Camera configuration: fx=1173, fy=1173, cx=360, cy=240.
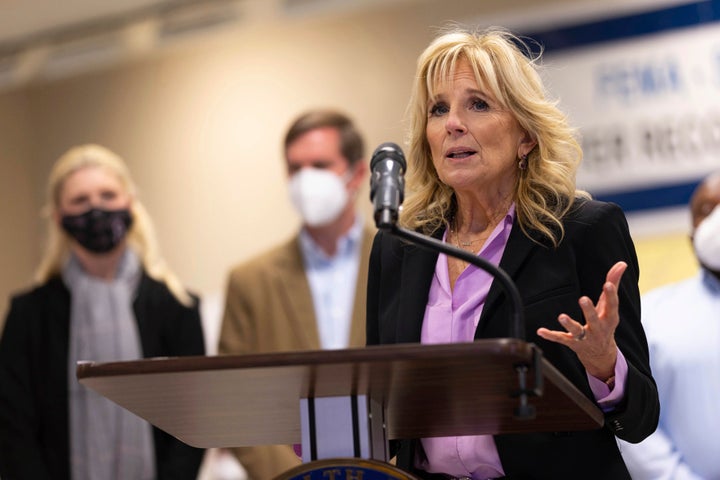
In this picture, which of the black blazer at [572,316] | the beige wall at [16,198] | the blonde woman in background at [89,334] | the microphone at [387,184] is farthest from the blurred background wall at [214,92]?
the microphone at [387,184]

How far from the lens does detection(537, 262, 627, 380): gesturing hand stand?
6.00 feet

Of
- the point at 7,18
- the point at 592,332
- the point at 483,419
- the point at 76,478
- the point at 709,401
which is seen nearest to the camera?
the point at 592,332

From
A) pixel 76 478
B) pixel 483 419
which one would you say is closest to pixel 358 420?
pixel 483 419

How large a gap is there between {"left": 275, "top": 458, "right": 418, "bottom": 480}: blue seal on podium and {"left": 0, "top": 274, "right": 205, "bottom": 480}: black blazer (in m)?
2.67

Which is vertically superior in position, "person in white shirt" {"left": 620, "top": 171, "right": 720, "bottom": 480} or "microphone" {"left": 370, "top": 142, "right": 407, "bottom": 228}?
"microphone" {"left": 370, "top": 142, "right": 407, "bottom": 228}

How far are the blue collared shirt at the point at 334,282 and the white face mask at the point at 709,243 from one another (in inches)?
51.1

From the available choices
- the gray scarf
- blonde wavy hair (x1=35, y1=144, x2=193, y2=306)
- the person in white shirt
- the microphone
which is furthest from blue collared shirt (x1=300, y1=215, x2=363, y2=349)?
the microphone

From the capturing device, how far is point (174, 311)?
4.74 metres

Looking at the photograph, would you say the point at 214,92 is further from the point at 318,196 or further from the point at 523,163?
the point at 523,163

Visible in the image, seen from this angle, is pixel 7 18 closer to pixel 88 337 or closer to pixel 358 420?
pixel 88 337

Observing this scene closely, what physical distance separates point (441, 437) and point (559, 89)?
3961 millimetres

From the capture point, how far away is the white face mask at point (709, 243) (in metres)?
3.81

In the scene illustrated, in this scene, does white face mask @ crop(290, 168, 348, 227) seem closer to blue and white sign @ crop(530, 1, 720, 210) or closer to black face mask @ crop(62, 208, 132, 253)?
black face mask @ crop(62, 208, 132, 253)

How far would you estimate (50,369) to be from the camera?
4.68m
